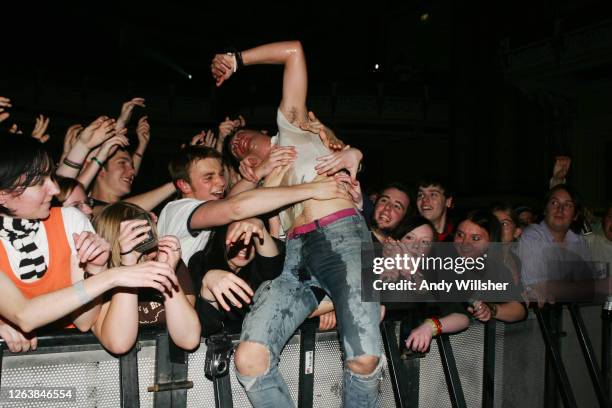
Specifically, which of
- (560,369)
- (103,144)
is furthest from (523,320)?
(103,144)

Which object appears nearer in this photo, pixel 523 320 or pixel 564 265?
pixel 523 320

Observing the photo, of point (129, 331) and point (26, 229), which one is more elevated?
point (26, 229)

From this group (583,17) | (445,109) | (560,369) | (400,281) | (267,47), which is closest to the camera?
(267,47)

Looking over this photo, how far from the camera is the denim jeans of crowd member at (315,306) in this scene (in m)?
2.27

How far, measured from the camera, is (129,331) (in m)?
2.06

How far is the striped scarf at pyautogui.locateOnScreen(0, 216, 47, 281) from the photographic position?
2039 millimetres

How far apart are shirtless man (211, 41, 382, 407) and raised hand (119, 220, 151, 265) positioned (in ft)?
2.06

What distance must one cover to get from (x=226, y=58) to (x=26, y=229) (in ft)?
4.19

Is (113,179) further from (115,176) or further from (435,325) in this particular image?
(435,325)

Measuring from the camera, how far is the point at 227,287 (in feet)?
7.41

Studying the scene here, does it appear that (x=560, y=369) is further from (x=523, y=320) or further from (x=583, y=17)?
(x=583, y=17)

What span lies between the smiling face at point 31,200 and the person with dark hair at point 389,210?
202cm

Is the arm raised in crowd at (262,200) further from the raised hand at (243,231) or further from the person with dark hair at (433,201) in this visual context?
the person with dark hair at (433,201)

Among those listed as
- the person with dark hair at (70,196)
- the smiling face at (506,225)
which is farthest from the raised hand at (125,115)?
the smiling face at (506,225)
